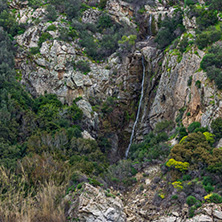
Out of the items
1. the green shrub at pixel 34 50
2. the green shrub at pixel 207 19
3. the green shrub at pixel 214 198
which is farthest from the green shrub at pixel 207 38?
the green shrub at pixel 34 50

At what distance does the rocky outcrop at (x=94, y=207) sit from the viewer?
19.0 meters

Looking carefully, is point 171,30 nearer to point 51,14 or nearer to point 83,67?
point 83,67

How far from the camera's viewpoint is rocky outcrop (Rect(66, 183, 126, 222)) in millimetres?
18953

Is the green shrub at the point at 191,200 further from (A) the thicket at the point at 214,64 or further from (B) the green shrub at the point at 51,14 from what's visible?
(B) the green shrub at the point at 51,14

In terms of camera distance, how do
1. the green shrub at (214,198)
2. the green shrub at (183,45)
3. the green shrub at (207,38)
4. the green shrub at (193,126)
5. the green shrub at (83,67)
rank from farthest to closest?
the green shrub at (83,67) → the green shrub at (183,45) → the green shrub at (207,38) → the green shrub at (193,126) → the green shrub at (214,198)

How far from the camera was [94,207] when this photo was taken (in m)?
19.4

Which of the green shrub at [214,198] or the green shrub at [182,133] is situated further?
the green shrub at [182,133]

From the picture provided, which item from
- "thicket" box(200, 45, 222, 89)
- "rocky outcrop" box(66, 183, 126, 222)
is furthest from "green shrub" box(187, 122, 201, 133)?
"rocky outcrop" box(66, 183, 126, 222)

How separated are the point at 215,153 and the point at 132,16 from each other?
40.0 meters

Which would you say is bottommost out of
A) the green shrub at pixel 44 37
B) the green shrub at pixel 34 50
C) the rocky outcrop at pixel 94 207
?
the rocky outcrop at pixel 94 207

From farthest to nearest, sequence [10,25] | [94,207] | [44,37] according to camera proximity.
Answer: [10,25] < [44,37] < [94,207]

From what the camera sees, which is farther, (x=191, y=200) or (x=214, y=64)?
(x=214, y=64)

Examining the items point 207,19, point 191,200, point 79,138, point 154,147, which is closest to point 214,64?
point 207,19

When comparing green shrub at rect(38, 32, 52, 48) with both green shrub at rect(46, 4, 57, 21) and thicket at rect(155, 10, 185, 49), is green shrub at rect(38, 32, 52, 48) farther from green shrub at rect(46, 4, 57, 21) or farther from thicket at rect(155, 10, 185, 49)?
thicket at rect(155, 10, 185, 49)
